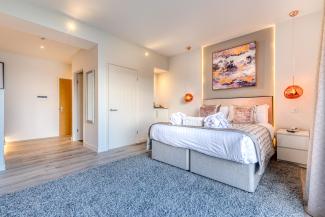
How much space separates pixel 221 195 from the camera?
1919 millimetres

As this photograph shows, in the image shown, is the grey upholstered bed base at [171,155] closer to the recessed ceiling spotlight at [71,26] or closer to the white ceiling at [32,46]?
the recessed ceiling spotlight at [71,26]

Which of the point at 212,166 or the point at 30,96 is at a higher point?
the point at 30,96

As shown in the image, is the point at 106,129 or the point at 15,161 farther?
the point at 106,129

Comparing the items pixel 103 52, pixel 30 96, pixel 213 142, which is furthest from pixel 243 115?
pixel 30 96

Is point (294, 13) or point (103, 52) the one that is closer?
point (294, 13)

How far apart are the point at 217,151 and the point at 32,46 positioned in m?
5.15

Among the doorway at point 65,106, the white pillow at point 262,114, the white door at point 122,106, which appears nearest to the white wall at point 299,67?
the white pillow at point 262,114

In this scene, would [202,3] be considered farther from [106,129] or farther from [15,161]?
[15,161]

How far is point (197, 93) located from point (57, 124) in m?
4.87

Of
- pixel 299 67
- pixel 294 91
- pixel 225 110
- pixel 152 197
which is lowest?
pixel 152 197

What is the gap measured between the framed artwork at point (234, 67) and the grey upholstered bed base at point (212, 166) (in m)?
2.42

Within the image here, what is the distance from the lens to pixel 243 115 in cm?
347

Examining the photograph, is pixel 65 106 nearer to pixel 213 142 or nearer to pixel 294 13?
pixel 213 142

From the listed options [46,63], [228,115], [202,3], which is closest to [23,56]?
[46,63]
